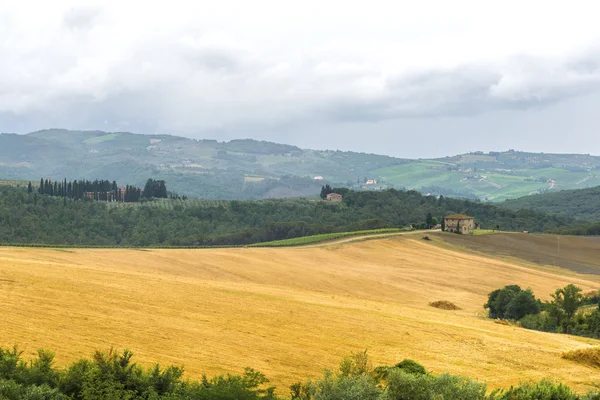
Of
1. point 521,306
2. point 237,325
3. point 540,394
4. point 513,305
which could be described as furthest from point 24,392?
point 521,306

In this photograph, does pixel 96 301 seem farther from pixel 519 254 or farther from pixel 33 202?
pixel 33 202

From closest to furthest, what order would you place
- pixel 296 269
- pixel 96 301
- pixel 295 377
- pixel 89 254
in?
1. pixel 295 377
2. pixel 96 301
3. pixel 89 254
4. pixel 296 269

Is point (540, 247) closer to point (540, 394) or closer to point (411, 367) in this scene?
point (411, 367)

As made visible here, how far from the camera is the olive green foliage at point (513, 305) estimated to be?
70.6 meters

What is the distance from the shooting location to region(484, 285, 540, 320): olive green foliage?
2781 inches

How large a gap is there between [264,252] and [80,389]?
72868 millimetres

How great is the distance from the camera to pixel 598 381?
42.5m

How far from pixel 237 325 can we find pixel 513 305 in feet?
115

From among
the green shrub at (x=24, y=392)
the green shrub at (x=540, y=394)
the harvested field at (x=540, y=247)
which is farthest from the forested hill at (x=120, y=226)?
the green shrub at (x=24, y=392)

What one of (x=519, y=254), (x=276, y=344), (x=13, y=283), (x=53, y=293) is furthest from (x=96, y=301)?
(x=519, y=254)

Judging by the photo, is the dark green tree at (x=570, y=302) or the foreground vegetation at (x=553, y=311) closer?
the foreground vegetation at (x=553, y=311)

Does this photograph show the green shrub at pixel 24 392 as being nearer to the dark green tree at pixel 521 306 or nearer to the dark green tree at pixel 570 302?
the dark green tree at pixel 570 302

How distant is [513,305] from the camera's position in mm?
70562

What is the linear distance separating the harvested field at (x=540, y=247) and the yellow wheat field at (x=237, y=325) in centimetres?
5165
